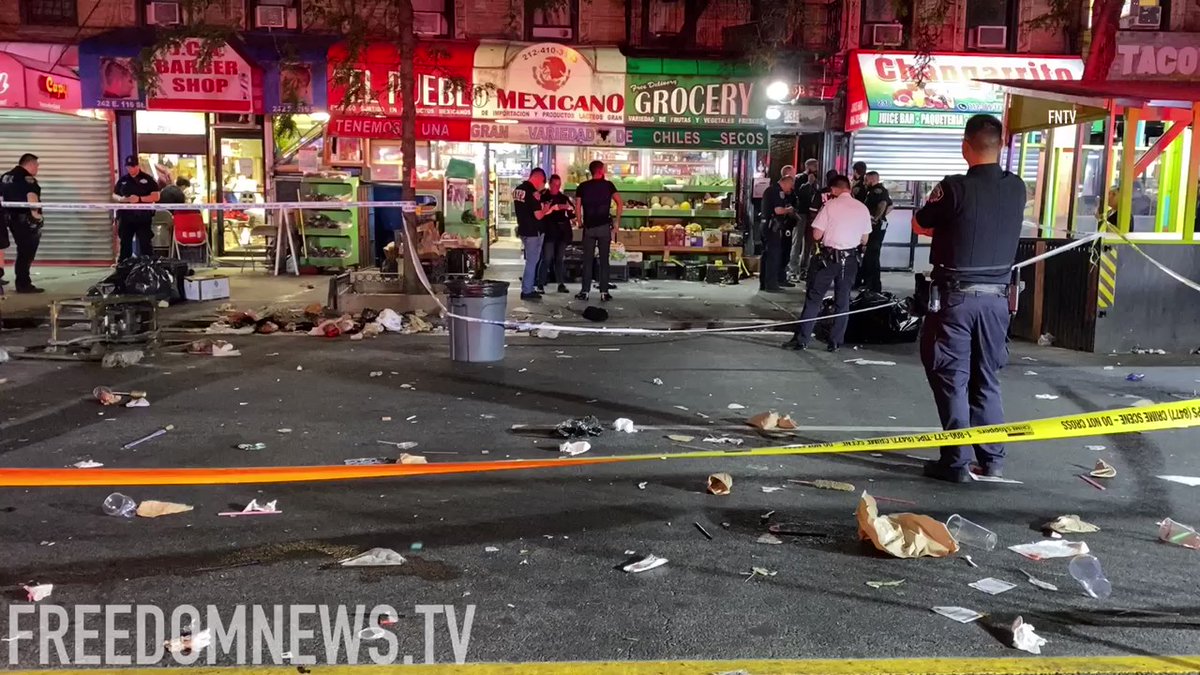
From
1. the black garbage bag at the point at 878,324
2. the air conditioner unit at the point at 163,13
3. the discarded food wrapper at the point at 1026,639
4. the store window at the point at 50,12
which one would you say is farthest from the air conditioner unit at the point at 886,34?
the discarded food wrapper at the point at 1026,639

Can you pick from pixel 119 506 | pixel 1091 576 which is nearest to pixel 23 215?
pixel 119 506

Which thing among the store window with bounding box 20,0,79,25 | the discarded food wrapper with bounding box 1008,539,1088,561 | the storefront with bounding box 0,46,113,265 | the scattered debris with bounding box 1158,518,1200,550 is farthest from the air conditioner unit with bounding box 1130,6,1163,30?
Result: the store window with bounding box 20,0,79,25

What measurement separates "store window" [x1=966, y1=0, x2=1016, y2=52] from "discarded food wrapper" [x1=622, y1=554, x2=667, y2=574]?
1858 cm

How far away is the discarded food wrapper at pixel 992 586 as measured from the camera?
4.24 m

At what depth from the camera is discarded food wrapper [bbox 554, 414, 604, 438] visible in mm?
6859

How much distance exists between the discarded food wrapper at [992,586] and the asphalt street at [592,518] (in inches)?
1.6

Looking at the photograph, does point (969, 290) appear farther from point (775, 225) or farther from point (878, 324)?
point (775, 225)

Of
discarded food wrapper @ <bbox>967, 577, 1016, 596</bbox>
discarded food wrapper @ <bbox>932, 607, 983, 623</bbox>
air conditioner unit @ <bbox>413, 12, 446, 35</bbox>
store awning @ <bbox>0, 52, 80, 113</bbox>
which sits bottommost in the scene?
discarded food wrapper @ <bbox>932, 607, 983, 623</bbox>

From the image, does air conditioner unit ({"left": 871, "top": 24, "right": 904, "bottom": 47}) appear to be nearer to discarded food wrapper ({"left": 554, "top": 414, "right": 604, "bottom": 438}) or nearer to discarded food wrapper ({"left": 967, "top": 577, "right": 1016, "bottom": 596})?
discarded food wrapper ({"left": 554, "top": 414, "right": 604, "bottom": 438})

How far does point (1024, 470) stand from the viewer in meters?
6.15

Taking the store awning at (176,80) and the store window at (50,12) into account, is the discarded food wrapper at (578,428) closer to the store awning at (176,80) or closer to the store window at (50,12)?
the store awning at (176,80)

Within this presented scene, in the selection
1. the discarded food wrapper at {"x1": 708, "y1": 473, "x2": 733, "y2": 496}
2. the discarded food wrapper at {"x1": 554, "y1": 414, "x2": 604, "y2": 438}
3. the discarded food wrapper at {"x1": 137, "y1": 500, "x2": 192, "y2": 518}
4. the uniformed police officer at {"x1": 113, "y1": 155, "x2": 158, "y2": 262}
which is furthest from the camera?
the uniformed police officer at {"x1": 113, "y1": 155, "x2": 158, "y2": 262}

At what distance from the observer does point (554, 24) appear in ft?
64.0

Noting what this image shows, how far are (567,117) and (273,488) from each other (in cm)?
1335
